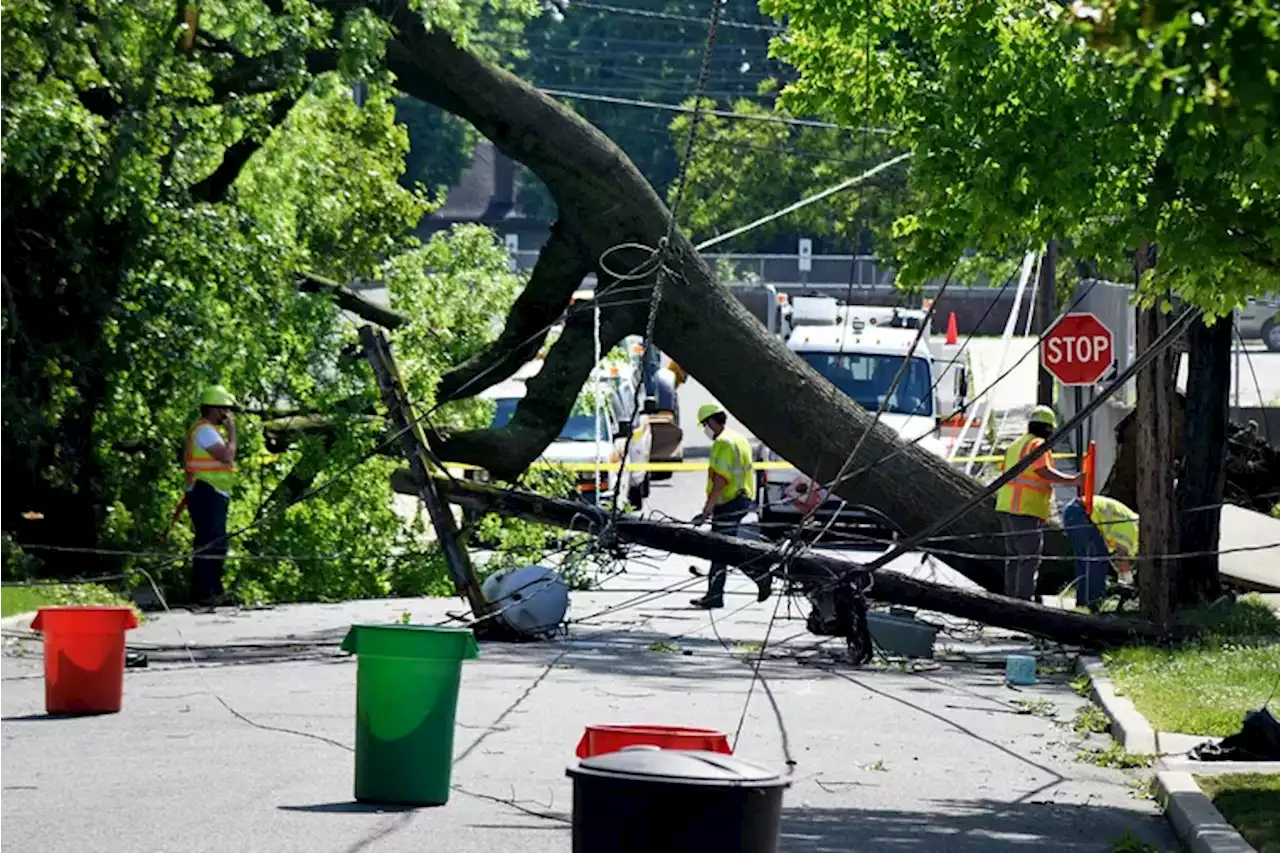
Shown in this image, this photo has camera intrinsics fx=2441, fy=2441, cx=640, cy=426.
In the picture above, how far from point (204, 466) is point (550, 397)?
10.1 feet

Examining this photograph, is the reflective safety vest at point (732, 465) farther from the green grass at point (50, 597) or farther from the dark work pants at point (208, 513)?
the green grass at point (50, 597)

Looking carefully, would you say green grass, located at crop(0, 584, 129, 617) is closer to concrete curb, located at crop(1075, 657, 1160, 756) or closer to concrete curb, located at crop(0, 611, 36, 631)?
concrete curb, located at crop(0, 611, 36, 631)

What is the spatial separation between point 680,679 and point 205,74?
755 centimetres

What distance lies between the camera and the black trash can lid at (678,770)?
6.76m

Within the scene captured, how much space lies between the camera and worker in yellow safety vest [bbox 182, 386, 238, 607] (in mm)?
20625

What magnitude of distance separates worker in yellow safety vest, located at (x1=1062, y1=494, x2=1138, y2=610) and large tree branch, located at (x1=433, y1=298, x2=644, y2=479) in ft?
→ 13.4

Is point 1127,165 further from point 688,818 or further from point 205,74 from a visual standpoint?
point 205,74

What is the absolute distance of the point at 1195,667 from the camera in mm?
15438

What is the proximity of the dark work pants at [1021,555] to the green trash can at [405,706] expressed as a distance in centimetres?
1014

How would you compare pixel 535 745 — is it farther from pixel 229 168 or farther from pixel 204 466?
pixel 229 168

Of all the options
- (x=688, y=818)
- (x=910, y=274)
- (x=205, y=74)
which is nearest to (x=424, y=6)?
(x=205, y=74)

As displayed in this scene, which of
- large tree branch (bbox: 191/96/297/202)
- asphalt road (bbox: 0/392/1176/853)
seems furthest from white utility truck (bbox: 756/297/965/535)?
asphalt road (bbox: 0/392/1176/853)

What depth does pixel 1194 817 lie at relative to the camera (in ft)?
32.8

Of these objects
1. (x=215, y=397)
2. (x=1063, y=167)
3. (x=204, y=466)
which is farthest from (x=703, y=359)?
(x=1063, y=167)
